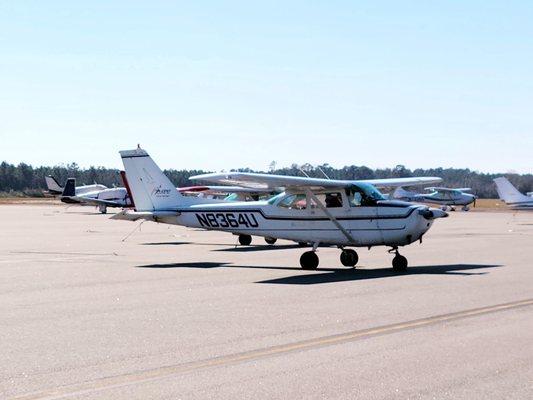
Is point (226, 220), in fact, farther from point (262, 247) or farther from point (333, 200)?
point (262, 247)

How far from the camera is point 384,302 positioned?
12031mm

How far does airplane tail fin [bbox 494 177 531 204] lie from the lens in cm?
5134

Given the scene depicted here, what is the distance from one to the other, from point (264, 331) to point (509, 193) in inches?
1784

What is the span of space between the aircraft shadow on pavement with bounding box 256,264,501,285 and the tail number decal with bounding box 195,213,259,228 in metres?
2.20

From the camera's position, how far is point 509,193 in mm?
52000

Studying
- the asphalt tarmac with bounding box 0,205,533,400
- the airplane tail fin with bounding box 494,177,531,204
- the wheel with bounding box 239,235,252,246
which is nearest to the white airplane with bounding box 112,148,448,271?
the asphalt tarmac with bounding box 0,205,533,400

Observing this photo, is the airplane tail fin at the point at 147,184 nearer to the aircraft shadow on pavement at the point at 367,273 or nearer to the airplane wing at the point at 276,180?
the airplane wing at the point at 276,180

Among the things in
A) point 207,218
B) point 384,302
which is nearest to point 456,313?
point 384,302

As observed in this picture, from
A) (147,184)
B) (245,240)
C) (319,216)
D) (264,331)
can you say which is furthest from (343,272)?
(245,240)

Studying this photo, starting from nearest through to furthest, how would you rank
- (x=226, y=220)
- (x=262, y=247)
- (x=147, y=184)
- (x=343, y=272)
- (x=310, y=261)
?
1. (x=343, y=272)
2. (x=310, y=261)
3. (x=226, y=220)
4. (x=147, y=184)
5. (x=262, y=247)

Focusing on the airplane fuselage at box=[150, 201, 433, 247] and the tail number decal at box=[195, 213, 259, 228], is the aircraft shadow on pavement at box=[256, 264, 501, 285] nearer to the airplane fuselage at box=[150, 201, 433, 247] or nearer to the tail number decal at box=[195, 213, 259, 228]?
the airplane fuselage at box=[150, 201, 433, 247]

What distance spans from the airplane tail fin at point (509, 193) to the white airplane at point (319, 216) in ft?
114

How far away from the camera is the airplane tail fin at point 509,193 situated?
5134 centimetres

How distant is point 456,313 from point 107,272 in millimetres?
8364
